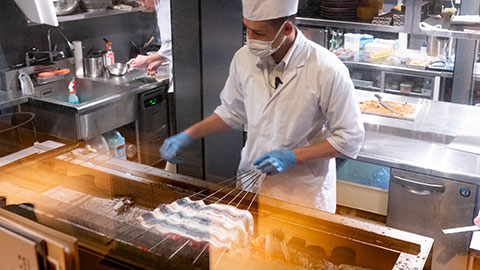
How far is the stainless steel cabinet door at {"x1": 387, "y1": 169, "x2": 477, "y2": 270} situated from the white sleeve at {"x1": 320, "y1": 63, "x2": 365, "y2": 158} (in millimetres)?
559

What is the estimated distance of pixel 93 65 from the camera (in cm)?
344

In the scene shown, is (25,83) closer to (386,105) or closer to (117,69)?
(117,69)

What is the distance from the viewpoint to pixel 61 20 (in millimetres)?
3145

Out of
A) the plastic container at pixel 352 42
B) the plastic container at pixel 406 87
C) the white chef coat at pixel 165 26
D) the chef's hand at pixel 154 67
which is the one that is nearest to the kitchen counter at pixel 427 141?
the plastic container at pixel 406 87

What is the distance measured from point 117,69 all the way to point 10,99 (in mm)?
671

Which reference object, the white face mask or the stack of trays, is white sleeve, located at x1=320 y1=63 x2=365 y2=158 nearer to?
the white face mask

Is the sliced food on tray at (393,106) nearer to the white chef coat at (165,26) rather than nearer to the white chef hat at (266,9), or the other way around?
the white chef hat at (266,9)

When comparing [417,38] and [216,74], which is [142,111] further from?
[417,38]

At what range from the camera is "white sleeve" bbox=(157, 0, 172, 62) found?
3.10 m

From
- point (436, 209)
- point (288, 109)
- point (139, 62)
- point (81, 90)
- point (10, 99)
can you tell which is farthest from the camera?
point (139, 62)

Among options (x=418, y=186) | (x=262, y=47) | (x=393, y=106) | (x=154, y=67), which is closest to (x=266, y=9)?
(x=262, y=47)

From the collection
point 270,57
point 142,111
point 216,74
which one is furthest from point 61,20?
point 270,57

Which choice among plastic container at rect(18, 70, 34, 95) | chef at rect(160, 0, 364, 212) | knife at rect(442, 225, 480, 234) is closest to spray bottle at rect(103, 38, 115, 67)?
plastic container at rect(18, 70, 34, 95)

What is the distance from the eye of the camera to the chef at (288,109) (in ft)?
5.97
